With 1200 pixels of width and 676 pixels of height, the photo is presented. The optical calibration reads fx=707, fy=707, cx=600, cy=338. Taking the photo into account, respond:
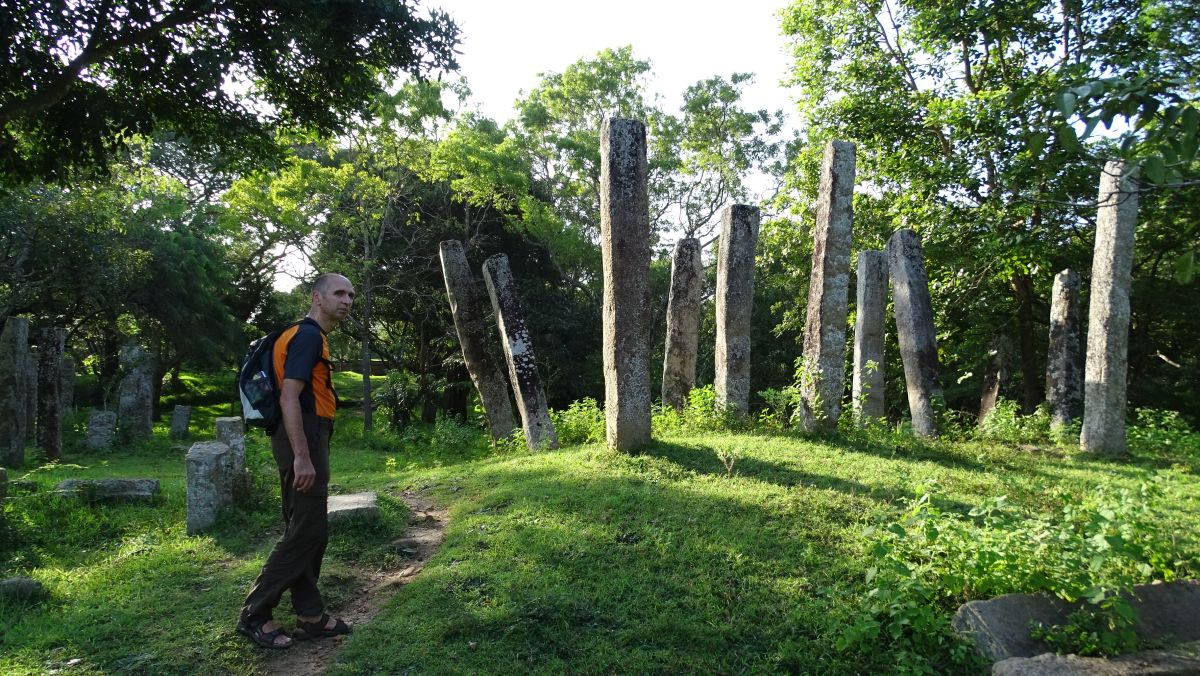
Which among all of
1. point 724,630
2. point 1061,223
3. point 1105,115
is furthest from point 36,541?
point 1061,223

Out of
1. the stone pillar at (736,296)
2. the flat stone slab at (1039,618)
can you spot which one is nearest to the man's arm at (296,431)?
the flat stone slab at (1039,618)

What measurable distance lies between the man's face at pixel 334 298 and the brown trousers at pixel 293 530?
2.27 feet

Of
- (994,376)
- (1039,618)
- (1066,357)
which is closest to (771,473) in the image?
(1039,618)

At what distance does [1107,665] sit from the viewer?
384 cm

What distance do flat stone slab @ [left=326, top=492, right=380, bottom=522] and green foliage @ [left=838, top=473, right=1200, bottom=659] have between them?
181 inches

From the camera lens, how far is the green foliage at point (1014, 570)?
416 centimetres

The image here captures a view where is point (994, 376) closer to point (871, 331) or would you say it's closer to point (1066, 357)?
point (1066, 357)

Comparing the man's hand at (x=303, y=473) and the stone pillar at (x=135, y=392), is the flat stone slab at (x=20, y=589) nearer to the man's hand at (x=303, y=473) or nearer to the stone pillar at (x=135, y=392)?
the man's hand at (x=303, y=473)

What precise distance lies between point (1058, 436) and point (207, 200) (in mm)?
26196

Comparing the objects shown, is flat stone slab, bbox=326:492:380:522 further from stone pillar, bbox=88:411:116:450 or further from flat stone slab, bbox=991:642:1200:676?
stone pillar, bbox=88:411:116:450

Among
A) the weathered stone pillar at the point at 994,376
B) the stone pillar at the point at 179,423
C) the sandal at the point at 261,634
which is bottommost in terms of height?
the stone pillar at the point at 179,423

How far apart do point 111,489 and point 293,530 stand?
532cm

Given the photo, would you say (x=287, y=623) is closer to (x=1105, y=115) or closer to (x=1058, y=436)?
(x=1105, y=115)

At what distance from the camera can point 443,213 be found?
22781 millimetres
